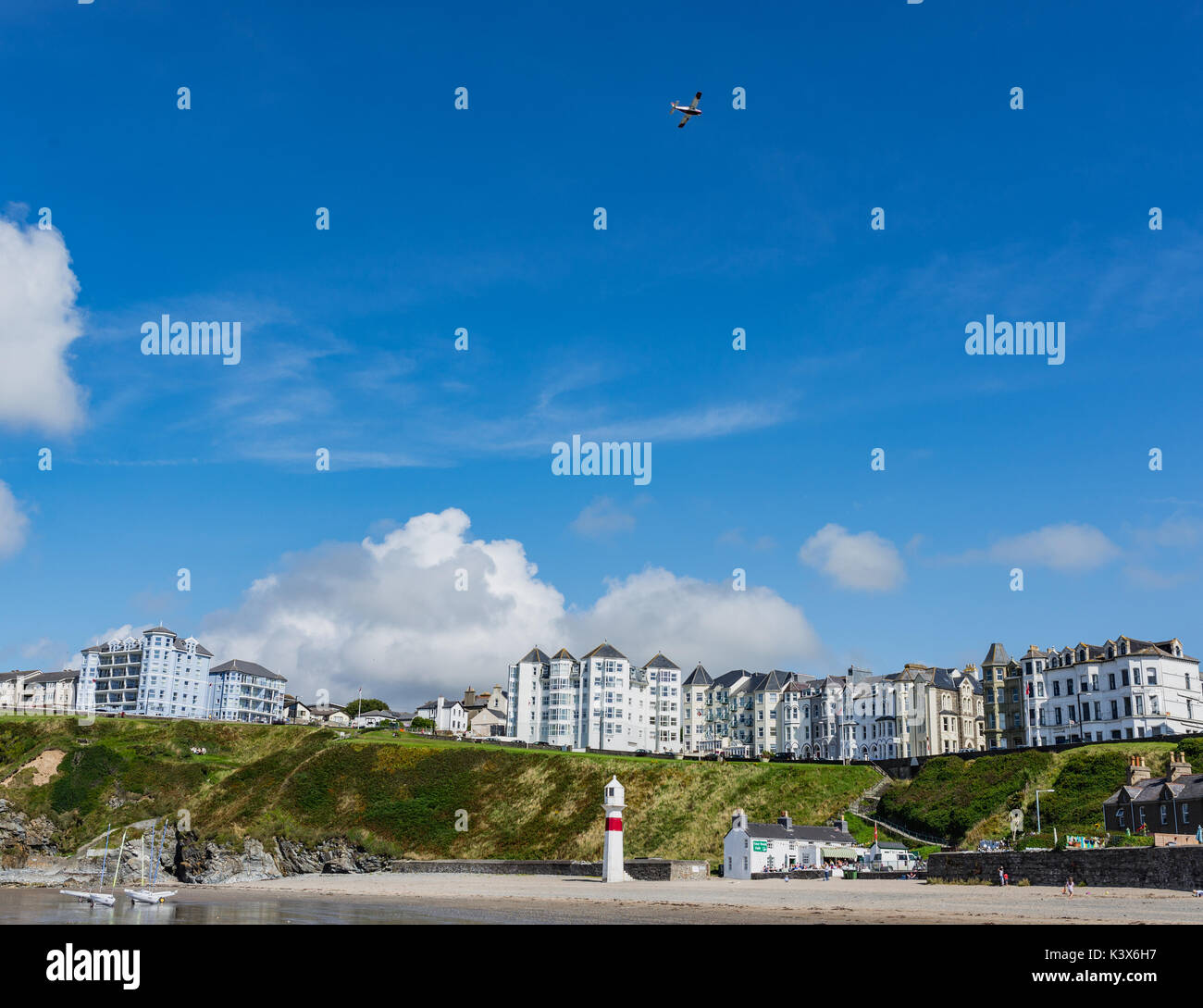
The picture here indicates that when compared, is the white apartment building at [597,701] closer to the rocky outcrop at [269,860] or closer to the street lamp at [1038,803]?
the rocky outcrop at [269,860]

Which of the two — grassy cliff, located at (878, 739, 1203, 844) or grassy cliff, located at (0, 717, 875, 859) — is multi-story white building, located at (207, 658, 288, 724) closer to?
grassy cliff, located at (0, 717, 875, 859)

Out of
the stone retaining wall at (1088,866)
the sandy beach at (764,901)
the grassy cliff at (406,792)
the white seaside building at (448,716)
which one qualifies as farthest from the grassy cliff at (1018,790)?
the white seaside building at (448,716)

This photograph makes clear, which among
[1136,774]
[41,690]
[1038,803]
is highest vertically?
[41,690]

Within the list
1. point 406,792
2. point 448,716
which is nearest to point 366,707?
point 448,716

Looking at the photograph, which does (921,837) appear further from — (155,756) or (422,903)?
(155,756)

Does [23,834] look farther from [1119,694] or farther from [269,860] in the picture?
[1119,694]
